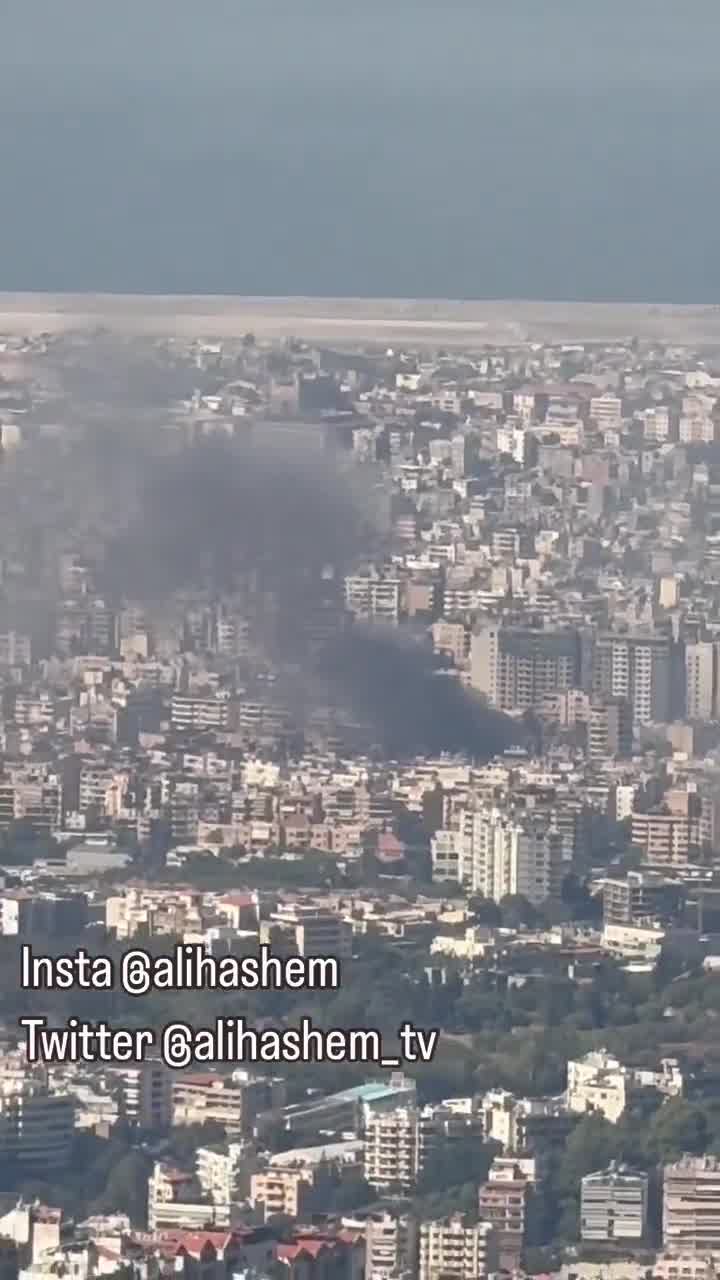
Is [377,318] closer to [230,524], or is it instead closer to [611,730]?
[230,524]

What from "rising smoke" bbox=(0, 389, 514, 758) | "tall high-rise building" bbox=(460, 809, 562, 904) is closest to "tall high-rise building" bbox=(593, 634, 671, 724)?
"rising smoke" bbox=(0, 389, 514, 758)

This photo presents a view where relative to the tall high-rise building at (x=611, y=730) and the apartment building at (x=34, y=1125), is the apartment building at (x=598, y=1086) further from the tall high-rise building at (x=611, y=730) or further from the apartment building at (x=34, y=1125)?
the tall high-rise building at (x=611, y=730)

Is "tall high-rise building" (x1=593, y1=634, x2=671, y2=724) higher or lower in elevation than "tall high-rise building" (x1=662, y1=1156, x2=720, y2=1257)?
higher

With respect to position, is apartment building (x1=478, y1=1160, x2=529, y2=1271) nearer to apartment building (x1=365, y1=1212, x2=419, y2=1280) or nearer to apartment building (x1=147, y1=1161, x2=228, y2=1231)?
apartment building (x1=365, y1=1212, x2=419, y2=1280)

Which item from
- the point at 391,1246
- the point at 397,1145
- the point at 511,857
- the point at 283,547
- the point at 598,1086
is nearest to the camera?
the point at 391,1246

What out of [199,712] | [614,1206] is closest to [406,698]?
[199,712]

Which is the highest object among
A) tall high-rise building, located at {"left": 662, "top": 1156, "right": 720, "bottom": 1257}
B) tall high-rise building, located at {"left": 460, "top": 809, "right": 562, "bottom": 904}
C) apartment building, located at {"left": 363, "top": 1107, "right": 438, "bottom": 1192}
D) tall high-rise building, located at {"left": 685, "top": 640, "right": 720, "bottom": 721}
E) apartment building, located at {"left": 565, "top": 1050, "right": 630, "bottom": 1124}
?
tall high-rise building, located at {"left": 685, "top": 640, "right": 720, "bottom": 721}

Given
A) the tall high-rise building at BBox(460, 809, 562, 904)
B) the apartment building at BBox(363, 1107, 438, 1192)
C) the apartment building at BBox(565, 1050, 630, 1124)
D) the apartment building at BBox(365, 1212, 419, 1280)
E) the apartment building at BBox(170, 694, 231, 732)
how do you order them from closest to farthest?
the apartment building at BBox(365, 1212, 419, 1280), the apartment building at BBox(363, 1107, 438, 1192), the apartment building at BBox(565, 1050, 630, 1124), the tall high-rise building at BBox(460, 809, 562, 904), the apartment building at BBox(170, 694, 231, 732)
